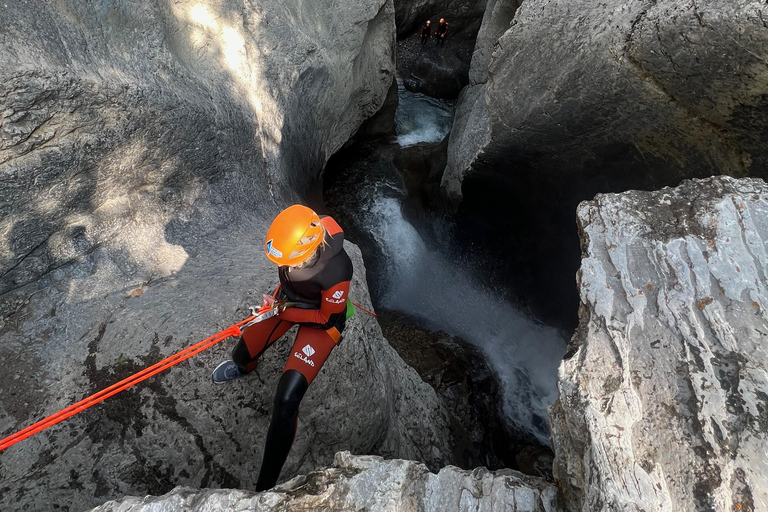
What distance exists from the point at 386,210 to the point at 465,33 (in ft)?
22.2

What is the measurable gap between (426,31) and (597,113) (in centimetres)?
814

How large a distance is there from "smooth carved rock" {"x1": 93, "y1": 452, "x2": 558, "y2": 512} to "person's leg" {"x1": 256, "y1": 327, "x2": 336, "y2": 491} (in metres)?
0.58

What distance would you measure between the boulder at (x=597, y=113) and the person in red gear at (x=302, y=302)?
288cm

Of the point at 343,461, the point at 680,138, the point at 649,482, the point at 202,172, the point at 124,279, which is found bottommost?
the point at 124,279

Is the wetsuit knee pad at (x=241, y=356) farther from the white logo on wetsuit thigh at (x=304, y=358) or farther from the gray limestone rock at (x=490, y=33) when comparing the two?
the gray limestone rock at (x=490, y=33)

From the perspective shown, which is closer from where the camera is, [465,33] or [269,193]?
[269,193]

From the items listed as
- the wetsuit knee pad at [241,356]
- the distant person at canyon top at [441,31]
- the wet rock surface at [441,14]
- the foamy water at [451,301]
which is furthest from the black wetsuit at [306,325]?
the distant person at canyon top at [441,31]

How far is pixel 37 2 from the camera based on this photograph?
273 centimetres

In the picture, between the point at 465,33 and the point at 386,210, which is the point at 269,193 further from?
the point at 465,33

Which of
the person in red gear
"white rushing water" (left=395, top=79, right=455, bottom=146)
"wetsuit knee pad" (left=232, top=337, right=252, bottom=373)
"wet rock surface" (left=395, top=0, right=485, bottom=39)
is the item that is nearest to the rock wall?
"wetsuit knee pad" (left=232, top=337, right=252, bottom=373)

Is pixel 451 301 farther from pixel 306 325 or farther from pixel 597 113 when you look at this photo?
pixel 306 325

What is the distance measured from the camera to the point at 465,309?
6.14 m

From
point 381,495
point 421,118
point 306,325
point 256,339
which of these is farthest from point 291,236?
point 421,118

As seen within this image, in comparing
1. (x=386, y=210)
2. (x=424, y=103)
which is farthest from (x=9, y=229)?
(x=424, y=103)
